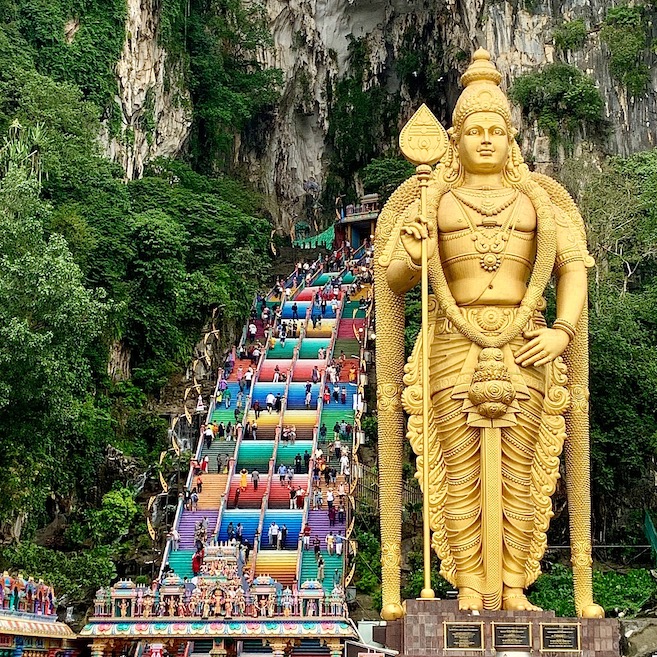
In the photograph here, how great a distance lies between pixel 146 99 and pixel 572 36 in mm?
9637

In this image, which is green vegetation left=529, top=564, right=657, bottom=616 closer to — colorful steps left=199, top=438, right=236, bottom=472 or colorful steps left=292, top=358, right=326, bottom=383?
colorful steps left=199, top=438, right=236, bottom=472

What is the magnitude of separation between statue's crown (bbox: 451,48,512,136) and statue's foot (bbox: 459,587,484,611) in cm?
353

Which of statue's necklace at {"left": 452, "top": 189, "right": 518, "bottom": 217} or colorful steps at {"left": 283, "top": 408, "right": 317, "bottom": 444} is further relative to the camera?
colorful steps at {"left": 283, "top": 408, "right": 317, "bottom": 444}

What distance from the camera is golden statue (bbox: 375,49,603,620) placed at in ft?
31.6

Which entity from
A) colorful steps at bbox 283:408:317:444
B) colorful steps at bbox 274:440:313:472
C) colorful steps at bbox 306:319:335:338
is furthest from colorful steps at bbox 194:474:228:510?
colorful steps at bbox 306:319:335:338

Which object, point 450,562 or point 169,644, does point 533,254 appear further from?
point 169,644

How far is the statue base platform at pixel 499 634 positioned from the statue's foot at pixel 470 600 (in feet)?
0.74

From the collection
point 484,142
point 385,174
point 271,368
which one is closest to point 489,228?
point 484,142

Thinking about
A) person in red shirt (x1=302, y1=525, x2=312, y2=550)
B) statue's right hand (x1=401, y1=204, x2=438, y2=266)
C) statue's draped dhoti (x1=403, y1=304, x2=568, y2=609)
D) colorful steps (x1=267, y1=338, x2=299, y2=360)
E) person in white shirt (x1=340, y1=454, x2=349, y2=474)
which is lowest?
statue's draped dhoti (x1=403, y1=304, x2=568, y2=609)

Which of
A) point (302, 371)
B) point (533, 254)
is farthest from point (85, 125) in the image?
point (533, 254)

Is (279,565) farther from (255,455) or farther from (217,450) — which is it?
(217,450)

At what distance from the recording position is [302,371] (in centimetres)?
2331

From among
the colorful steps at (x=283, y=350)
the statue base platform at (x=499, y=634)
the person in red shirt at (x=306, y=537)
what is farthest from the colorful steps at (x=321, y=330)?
the statue base platform at (x=499, y=634)

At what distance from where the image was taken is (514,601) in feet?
31.2
